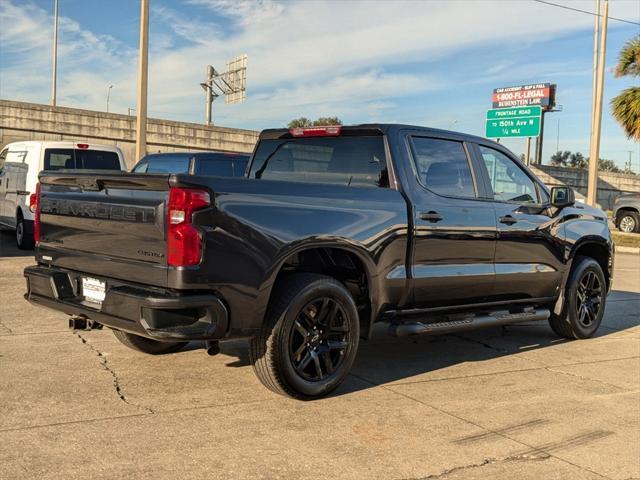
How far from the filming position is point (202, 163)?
11984 millimetres

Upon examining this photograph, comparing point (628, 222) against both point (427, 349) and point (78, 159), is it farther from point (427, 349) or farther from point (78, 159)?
point (427, 349)

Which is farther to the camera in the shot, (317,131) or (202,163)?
(202,163)

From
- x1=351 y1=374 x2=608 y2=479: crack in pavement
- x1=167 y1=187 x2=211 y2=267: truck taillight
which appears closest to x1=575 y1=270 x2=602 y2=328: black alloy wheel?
x1=351 y1=374 x2=608 y2=479: crack in pavement

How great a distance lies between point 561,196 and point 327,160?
2481 millimetres

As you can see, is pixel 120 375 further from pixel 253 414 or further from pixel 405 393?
pixel 405 393

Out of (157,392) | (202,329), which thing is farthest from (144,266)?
(157,392)

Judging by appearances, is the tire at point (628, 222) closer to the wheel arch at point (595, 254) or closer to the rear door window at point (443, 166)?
the wheel arch at point (595, 254)

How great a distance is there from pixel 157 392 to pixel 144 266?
101cm

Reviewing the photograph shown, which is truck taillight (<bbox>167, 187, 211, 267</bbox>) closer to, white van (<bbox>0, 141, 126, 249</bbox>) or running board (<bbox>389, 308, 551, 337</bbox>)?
running board (<bbox>389, 308, 551, 337</bbox>)

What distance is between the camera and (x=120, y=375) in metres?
4.92

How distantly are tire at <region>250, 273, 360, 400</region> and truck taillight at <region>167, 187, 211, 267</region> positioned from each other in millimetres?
750

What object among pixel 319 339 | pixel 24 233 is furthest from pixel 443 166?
pixel 24 233

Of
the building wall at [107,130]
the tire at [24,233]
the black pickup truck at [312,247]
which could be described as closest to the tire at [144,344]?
the black pickup truck at [312,247]

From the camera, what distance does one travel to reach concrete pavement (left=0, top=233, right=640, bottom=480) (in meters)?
3.51
